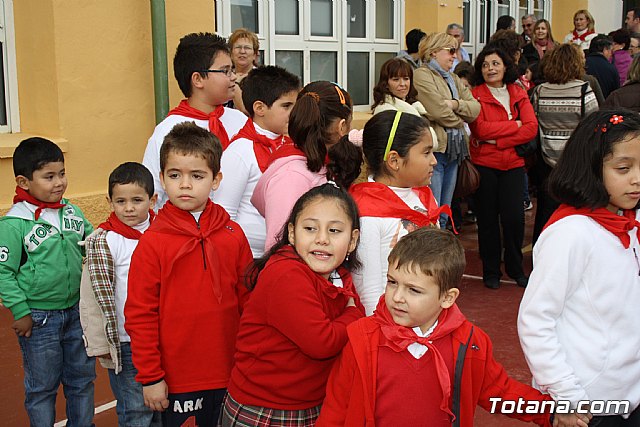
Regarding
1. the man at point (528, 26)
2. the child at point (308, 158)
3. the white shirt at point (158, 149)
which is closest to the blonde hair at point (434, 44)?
the white shirt at point (158, 149)

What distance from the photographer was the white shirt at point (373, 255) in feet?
8.65

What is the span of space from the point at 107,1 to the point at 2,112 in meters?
1.16

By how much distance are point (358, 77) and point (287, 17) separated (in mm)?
1373

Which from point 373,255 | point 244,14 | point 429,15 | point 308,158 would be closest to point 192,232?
point 308,158

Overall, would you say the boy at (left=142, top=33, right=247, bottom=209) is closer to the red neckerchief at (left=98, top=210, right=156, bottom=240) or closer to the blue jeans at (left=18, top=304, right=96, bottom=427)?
the red neckerchief at (left=98, top=210, right=156, bottom=240)

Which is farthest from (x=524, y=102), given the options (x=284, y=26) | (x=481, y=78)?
(x=284, y=26)

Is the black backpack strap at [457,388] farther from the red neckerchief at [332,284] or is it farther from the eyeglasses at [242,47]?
the eyeglasses at [242,47]

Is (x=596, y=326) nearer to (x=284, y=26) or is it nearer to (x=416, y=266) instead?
(x=416, y=266)

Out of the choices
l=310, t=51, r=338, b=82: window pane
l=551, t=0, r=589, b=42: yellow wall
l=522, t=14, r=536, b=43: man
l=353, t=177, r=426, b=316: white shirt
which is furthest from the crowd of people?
l=551, t=0, r=589, b=42: yellow wall

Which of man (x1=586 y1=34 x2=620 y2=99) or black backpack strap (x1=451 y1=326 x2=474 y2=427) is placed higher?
man (x1=586 y1=34 x2=620 y2=99)

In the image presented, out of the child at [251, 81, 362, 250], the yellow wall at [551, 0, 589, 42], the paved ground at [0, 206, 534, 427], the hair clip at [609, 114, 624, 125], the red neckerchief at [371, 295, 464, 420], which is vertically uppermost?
the yellow wall at [551, 0, 589, 42]

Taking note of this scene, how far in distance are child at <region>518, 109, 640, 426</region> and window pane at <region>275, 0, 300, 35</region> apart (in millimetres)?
5762

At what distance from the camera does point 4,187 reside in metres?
5.33

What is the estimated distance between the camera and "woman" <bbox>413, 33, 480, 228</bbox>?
21.4 feet
